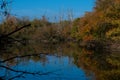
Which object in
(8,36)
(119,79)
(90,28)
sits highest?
(90,28)

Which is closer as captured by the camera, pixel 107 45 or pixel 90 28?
pixel 107 45

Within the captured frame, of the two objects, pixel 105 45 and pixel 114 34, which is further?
pixel 105 45

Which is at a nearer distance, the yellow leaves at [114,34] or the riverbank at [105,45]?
the yellow leaves at [114,34]

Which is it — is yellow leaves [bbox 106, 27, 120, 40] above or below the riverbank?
above

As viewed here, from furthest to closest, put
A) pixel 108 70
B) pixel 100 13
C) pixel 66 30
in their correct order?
1. pixel 66 30
2. pixel 100 13
3. pixel 108 70

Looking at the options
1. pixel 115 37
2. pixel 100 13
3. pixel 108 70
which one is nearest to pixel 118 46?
pixel 115 37

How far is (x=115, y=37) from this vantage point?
162 feet

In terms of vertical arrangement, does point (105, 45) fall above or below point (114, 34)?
below

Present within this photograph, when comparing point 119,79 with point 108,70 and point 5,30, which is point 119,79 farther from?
point 5,30

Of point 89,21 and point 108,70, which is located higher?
point 89,21

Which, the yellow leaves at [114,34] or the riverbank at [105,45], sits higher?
the yellow leaves at [114,34]

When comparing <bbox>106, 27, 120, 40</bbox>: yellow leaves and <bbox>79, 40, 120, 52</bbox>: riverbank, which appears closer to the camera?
<bbox>106, 27, 120, 40</bbox>: yellow leaves

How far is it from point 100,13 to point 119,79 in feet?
104

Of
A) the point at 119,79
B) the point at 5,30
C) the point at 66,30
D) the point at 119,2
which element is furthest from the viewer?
the point at 66,30
